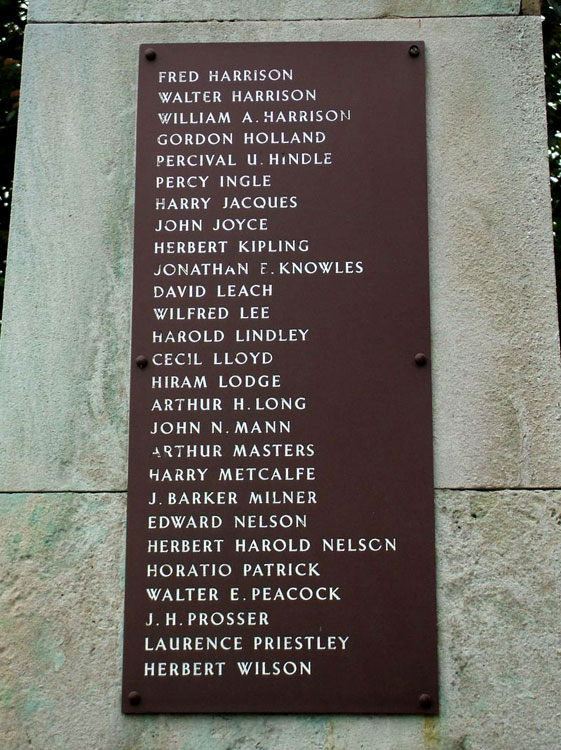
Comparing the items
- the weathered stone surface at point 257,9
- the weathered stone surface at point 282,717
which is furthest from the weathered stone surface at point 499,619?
the weathered stone surface at point 257,9

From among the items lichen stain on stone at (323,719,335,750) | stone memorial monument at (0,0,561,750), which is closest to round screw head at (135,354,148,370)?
stone memorial monument at (0,0,561,750)

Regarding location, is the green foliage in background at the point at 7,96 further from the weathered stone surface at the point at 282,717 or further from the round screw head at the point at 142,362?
the weathered stone surface at the point at 282,717

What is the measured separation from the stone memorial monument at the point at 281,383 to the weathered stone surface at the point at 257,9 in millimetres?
11

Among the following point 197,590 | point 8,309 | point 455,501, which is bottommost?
point 197,590

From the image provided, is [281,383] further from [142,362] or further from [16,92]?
[16,92]

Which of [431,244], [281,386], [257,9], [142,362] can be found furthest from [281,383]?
[257,9]

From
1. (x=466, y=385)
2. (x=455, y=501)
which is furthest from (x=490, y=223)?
(x=455, y=501)

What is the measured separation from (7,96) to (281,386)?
485cm

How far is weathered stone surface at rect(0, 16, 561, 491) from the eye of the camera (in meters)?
3.45

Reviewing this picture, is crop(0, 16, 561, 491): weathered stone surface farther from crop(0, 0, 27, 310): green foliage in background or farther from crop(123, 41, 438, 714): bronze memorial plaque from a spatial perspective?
crop(0, 0, 27, 310): green foliage in background

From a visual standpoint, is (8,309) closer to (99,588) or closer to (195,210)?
(195,210)

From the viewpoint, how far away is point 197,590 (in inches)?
131

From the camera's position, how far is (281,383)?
348 centimetres

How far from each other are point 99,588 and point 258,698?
61cm
